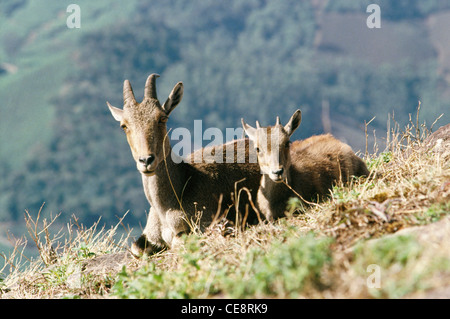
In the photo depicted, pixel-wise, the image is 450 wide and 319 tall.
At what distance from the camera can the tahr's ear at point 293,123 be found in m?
8.01

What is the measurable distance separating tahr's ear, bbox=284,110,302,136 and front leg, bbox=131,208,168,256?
7.72 ft

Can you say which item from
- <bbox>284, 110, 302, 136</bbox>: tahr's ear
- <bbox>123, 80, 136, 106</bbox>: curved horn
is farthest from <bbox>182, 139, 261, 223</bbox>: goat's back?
<bbox>123, 80, 136, 106</bbox>: curved horn

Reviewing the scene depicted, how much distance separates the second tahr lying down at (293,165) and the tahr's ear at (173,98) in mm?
1067

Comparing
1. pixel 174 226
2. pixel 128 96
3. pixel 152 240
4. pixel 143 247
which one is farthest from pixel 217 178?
pixel 128 96

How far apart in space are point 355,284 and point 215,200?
423cm

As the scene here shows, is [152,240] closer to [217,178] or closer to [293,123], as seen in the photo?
[217,178]

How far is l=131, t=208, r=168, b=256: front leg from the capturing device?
8078 mm

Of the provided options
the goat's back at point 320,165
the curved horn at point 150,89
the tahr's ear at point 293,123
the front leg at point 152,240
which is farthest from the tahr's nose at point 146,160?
the goat's back at point 320,165

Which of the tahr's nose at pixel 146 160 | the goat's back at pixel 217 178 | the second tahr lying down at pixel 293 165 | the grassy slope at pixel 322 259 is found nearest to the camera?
the grassy slope at pixel 322 259

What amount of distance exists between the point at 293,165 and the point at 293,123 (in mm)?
760

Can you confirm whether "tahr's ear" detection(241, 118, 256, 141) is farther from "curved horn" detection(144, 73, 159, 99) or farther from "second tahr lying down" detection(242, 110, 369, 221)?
"curved horn" detection(144, 73, 159, 99)

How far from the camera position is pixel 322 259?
13.6 feet

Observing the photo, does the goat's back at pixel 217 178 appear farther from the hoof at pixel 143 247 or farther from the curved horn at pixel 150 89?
the curved horn at pixel 150 89
